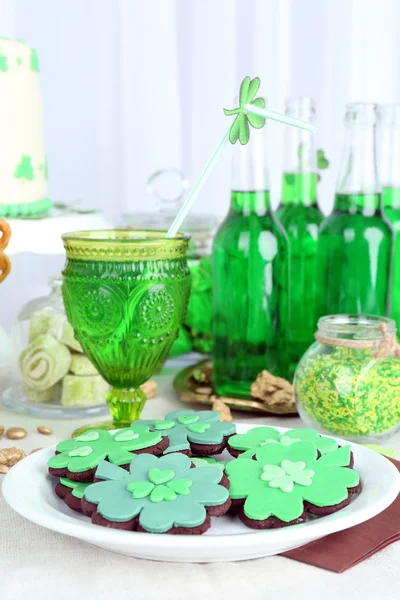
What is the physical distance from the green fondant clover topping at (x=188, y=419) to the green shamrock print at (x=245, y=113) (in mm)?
239

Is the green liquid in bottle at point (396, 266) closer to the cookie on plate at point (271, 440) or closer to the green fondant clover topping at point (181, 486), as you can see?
the cookie on plate at point (271, 440)

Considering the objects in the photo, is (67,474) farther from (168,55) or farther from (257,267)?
(168,55)

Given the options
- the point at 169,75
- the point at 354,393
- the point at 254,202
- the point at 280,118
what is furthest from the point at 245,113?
the point at 169,75

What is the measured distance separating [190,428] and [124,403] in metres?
0.16

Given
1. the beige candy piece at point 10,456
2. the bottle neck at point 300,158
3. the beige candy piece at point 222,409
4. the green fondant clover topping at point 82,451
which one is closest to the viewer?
the green fondant clover topping at point 82,451

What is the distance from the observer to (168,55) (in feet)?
5.36

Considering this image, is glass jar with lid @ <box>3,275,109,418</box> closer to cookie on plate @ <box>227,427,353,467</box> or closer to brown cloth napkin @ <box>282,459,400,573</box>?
cookie on plate @ <box>227,427,353,467</box>

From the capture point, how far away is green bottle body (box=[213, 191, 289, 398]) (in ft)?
2.74

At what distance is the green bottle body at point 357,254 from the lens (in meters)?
0.85

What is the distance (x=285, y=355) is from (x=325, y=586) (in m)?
0.41

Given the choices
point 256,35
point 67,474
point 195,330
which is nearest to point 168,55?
point 256,35

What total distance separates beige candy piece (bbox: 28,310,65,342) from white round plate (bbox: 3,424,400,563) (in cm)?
30

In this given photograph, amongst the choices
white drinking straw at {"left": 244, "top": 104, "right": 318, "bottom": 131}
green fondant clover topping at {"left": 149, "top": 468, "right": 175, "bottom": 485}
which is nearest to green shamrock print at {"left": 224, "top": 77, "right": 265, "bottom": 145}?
white drinking straw at {"left": 244, "top": 104, "right": 318, "bottom": 131}

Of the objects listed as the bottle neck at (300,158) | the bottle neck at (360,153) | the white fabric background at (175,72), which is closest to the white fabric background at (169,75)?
the white fabric background at (175,72)
